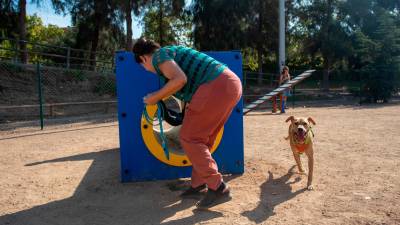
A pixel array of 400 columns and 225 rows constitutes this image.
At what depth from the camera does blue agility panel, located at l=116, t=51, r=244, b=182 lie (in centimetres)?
457

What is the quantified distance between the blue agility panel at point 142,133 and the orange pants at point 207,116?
116 centimetres

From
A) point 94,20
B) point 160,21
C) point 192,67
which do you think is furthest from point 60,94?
point 192,67

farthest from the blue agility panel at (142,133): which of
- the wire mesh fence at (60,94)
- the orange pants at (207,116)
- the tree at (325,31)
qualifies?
the tree at (325,31)

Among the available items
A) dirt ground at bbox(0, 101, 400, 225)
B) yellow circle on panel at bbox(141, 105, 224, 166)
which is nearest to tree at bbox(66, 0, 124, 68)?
dirt ground at bbox(0, 101, 400, 225)

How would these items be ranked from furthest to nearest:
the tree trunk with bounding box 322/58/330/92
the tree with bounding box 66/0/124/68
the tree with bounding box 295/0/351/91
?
the tree trunk with bounding box 322/58/330/92
the tree with bounding box 295/0/351/91
the tree with bounding box 66/0/124/68

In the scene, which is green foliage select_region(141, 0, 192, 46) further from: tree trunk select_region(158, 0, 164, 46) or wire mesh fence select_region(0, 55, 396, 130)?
wire mesh fence select_region(0, 55, 396, 130)

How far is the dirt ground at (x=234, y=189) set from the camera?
137 inches

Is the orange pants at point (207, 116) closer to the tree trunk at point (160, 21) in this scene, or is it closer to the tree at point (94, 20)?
the tree at point (94, 20)

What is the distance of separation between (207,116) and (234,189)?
114 cm

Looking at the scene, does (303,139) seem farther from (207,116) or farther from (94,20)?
(94,20)

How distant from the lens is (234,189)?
427 centimetres

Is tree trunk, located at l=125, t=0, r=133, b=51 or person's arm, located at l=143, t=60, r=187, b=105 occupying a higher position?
tree trunk, located at l=125, t=0, r=133, b=51

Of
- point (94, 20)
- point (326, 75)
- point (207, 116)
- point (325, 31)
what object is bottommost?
point (207, 116)

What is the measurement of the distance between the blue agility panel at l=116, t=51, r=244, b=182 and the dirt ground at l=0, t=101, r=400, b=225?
0.17m
